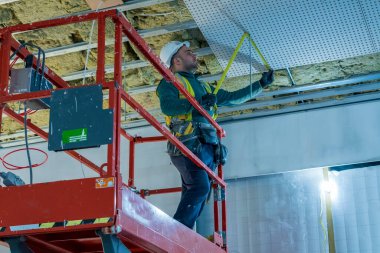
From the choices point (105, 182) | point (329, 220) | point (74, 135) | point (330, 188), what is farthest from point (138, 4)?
point (329, 220)

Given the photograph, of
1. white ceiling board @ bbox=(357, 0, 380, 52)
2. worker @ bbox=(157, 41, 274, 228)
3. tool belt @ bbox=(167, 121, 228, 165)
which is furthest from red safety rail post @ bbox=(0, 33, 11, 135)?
white ceiling board @ bbox=(357, 0, 380, 52)

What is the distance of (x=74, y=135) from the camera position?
154 inches

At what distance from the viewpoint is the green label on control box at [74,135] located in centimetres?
388

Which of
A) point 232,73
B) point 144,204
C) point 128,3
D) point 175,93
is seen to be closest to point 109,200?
point 144,204

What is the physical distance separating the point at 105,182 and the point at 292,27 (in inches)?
118

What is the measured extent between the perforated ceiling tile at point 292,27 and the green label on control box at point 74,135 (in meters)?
2.33

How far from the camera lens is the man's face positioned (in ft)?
20.0

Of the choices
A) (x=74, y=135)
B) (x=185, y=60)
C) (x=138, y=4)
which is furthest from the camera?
(x=138, y=4)

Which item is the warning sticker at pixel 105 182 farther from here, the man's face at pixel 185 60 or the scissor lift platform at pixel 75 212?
the man's face at pixel 185 60

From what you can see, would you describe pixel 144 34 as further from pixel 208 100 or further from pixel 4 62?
pixel 4 62

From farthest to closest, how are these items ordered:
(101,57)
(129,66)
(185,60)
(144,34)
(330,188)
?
(330,188) < (129,66) < (144,34) < (185,60) < (101,57)

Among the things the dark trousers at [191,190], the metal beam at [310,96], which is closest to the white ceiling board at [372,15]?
the metal beam at [310,96]

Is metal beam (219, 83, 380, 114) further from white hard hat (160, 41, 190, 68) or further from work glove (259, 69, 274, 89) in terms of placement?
white hard hat (160, 41, 190, 68)

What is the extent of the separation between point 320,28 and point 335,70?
4.58ft
